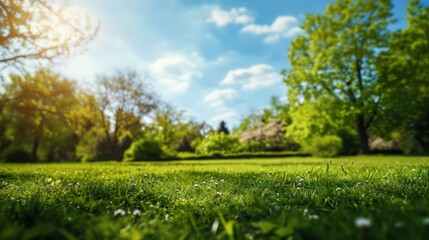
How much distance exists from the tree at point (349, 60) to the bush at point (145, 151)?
17.5 metres

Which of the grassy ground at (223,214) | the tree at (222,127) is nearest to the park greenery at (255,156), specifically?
the grassy ground at (223,214)

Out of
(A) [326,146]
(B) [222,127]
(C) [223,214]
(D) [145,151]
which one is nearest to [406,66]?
(A) [326,146]

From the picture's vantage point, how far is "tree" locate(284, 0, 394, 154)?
23188 mm

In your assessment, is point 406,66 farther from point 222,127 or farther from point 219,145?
point 222,127

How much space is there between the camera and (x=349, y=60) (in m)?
23.9

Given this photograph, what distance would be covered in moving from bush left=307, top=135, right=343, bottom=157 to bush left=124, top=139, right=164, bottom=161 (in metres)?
17.8

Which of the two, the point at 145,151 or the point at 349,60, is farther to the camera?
the point at 145,151

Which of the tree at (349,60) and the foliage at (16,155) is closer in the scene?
the tree at (349,60)

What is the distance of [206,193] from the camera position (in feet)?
12.2

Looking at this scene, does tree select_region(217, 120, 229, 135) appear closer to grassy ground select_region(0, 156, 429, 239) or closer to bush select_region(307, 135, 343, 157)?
bush select_region(307, 135, 343, 157)

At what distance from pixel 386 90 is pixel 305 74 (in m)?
6.69

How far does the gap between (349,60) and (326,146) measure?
26.0 ft

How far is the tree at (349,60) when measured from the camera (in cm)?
2319

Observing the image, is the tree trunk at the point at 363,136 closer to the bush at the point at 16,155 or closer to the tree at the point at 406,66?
the tree at the point at 406,66
